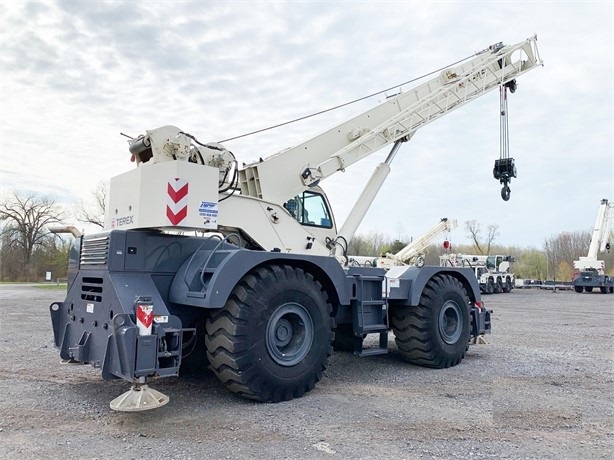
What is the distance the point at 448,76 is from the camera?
429 inches

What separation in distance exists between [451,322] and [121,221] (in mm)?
5138

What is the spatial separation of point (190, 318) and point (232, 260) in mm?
1004

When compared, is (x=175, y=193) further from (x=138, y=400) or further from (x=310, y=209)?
(x=310, y=209)

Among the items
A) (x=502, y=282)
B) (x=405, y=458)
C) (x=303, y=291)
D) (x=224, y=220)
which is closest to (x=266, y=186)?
(x=224, y=220)

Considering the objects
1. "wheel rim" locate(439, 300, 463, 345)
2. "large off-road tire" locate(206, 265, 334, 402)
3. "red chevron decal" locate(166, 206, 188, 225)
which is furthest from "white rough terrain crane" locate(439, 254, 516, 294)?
"red chevron decal" locate(166, 206, 188, 225)

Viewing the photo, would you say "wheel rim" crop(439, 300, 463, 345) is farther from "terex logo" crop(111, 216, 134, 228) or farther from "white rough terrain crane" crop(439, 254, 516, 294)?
"white rough terrain crane" crop(439, 254, 516, 294)

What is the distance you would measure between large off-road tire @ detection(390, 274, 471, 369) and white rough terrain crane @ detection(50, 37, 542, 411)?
2 cm

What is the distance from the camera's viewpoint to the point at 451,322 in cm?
807

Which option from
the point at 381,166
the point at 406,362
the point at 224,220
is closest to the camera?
the point at 224,220

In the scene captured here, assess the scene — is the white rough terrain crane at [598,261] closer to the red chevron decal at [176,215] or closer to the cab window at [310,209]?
the cab window at [310,209]

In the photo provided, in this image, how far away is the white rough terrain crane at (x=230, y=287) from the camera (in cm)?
520

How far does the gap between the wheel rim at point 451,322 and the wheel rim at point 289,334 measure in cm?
282

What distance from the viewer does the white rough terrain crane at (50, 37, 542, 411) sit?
5.20 meters

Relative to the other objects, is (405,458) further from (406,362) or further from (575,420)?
(406,362)
